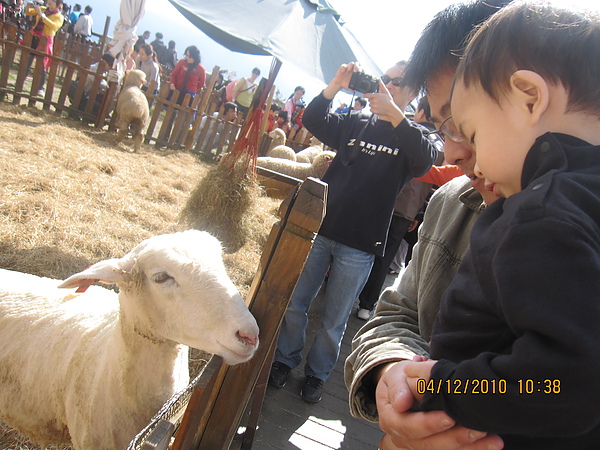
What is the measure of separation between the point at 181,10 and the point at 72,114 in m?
→ 6.29

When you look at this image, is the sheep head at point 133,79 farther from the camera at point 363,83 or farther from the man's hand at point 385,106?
the man's hand at point 385,106

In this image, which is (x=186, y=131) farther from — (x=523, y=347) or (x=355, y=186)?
(x=523, y=347)

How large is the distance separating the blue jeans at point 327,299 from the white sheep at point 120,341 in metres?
1.12

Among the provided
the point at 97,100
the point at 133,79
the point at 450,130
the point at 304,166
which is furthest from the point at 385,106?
the point at 97,100

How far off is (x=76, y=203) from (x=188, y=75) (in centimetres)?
738

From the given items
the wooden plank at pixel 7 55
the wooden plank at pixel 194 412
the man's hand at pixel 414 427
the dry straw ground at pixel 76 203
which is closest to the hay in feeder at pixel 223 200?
the dry straw ground at pixel 76 203

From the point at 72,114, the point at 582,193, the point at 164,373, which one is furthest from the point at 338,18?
the point at 72,114

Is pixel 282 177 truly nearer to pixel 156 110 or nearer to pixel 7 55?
pixel 156 110

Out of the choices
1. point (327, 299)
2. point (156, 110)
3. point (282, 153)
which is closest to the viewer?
point (327, 299)

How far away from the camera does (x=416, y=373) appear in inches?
26.8

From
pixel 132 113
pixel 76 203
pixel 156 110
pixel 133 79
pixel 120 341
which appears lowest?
pixel 76 203

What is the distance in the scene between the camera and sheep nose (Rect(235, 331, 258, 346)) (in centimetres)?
140

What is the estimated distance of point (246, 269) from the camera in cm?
463

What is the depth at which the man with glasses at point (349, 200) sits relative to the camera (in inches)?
106
